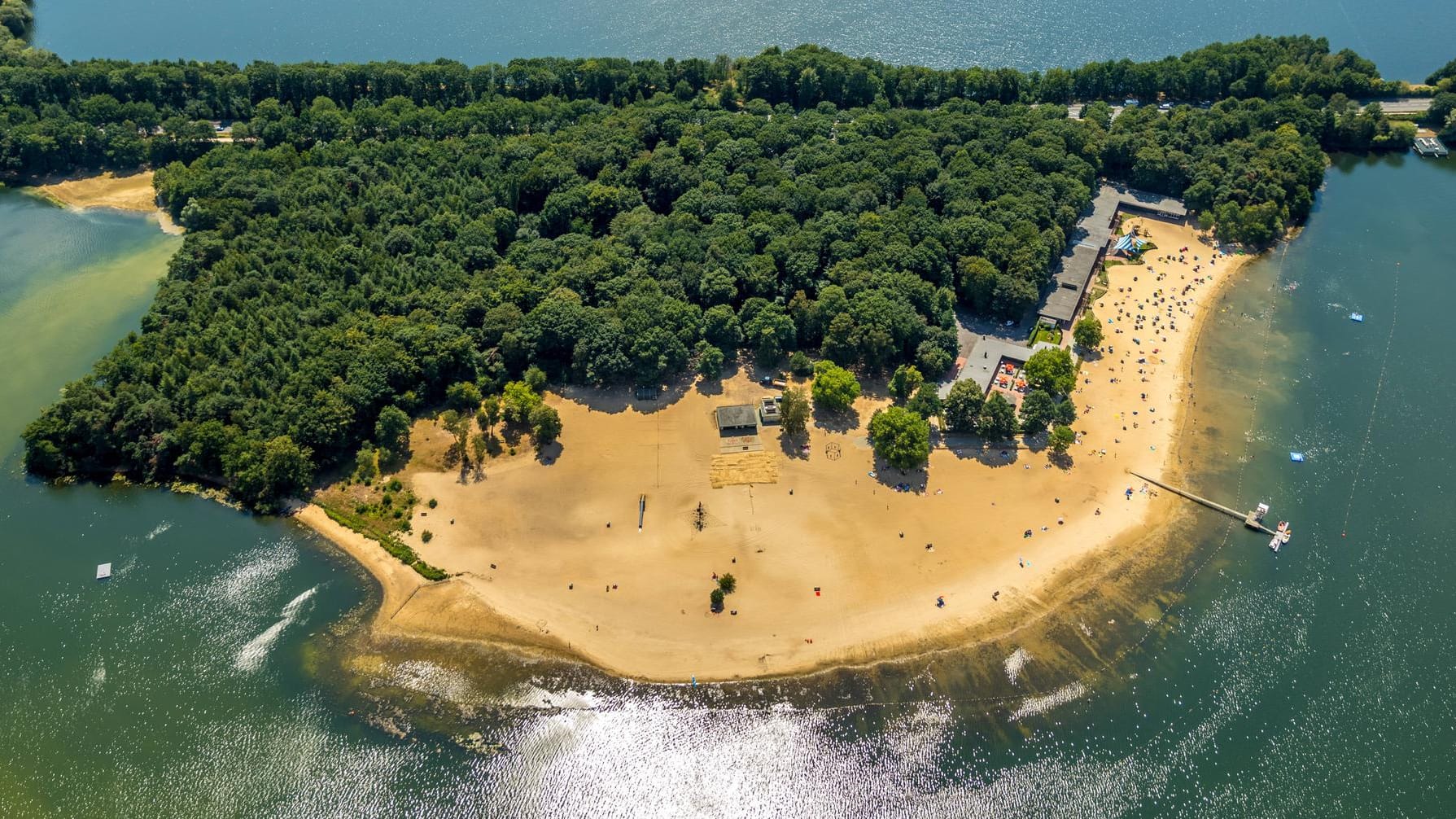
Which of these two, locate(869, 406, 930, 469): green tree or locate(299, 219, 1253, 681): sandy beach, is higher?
locate(869, 406, 930, 469): green tree

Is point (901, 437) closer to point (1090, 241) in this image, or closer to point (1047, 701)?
point (1047, 701)

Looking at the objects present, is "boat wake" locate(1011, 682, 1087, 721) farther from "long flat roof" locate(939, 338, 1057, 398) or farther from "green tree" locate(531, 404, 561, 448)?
"green tree" locate(531, 404, 561, 448)

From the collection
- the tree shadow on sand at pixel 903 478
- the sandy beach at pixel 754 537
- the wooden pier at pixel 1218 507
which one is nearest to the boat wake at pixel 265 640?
the sandy beach at pixel 754 537

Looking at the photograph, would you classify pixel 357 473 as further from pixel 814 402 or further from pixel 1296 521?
pixel 1296 521

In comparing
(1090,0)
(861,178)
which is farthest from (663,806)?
(1090,0)

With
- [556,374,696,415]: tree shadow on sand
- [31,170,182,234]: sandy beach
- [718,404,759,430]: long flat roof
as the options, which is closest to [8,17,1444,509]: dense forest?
[556,374,696,415]: tree shadow on sand

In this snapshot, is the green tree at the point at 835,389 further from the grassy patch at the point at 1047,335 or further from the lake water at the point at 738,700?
the lake water at the point at 738,700
